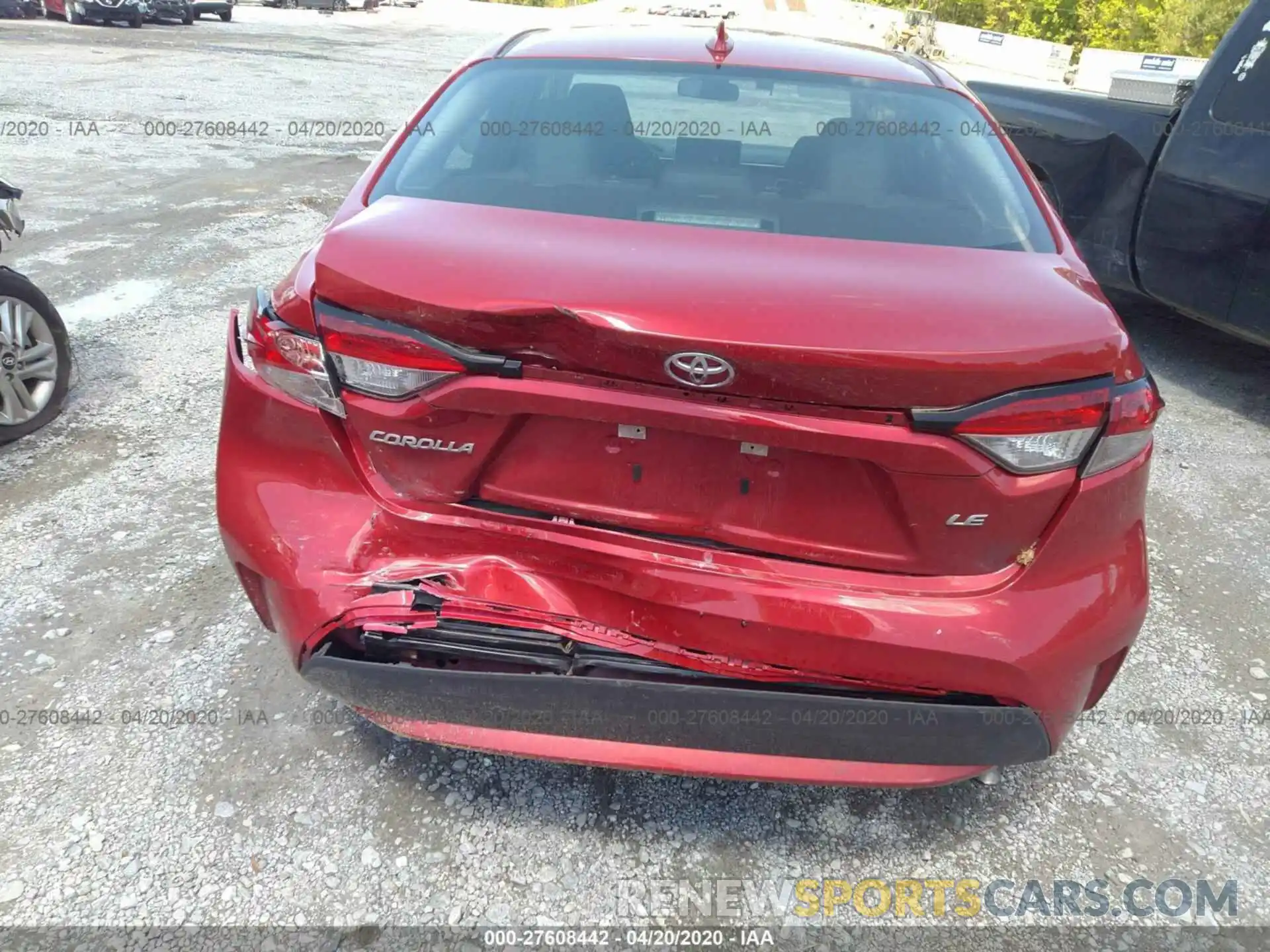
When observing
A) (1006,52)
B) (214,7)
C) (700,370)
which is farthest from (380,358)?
(1006,52)

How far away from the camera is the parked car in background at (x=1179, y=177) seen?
439cm

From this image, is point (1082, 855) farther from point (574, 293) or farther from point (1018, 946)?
point (574, 293)

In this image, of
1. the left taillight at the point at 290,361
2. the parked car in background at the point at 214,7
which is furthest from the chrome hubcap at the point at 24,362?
the parked car in background at the point at 214,7

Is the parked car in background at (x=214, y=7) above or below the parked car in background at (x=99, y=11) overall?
above

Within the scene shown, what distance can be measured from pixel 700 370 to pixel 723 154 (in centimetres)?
120

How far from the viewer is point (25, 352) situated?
3.62 metres

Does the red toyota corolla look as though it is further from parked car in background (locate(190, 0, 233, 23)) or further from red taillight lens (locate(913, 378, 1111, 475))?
parked car in background (locate(190, 0, 233, 23))

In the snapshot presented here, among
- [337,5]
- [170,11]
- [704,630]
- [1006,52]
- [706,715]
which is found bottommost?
[706,715]

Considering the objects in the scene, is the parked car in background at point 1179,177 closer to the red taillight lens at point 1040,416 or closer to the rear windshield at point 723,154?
the rear windshield at point 723,154

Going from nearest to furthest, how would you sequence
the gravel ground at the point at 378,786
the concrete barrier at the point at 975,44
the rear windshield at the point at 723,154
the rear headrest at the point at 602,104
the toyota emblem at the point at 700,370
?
the toyota emblem at the point at 700,370 → the gravel ground at the point at 378,786 → the rear windshield at the point at 723,154 → the rear headrest at the point at 602,104 → the concrete barrier at the point at 975,44

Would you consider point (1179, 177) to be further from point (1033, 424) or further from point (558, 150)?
point (1033, 424)

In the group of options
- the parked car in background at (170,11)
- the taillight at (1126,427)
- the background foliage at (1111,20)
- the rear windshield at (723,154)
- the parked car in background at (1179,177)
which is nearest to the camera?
the taillight at (1126,427)

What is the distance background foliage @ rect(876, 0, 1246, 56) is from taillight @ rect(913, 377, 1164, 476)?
997 inches

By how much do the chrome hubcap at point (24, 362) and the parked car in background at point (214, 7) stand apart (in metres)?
23.6
